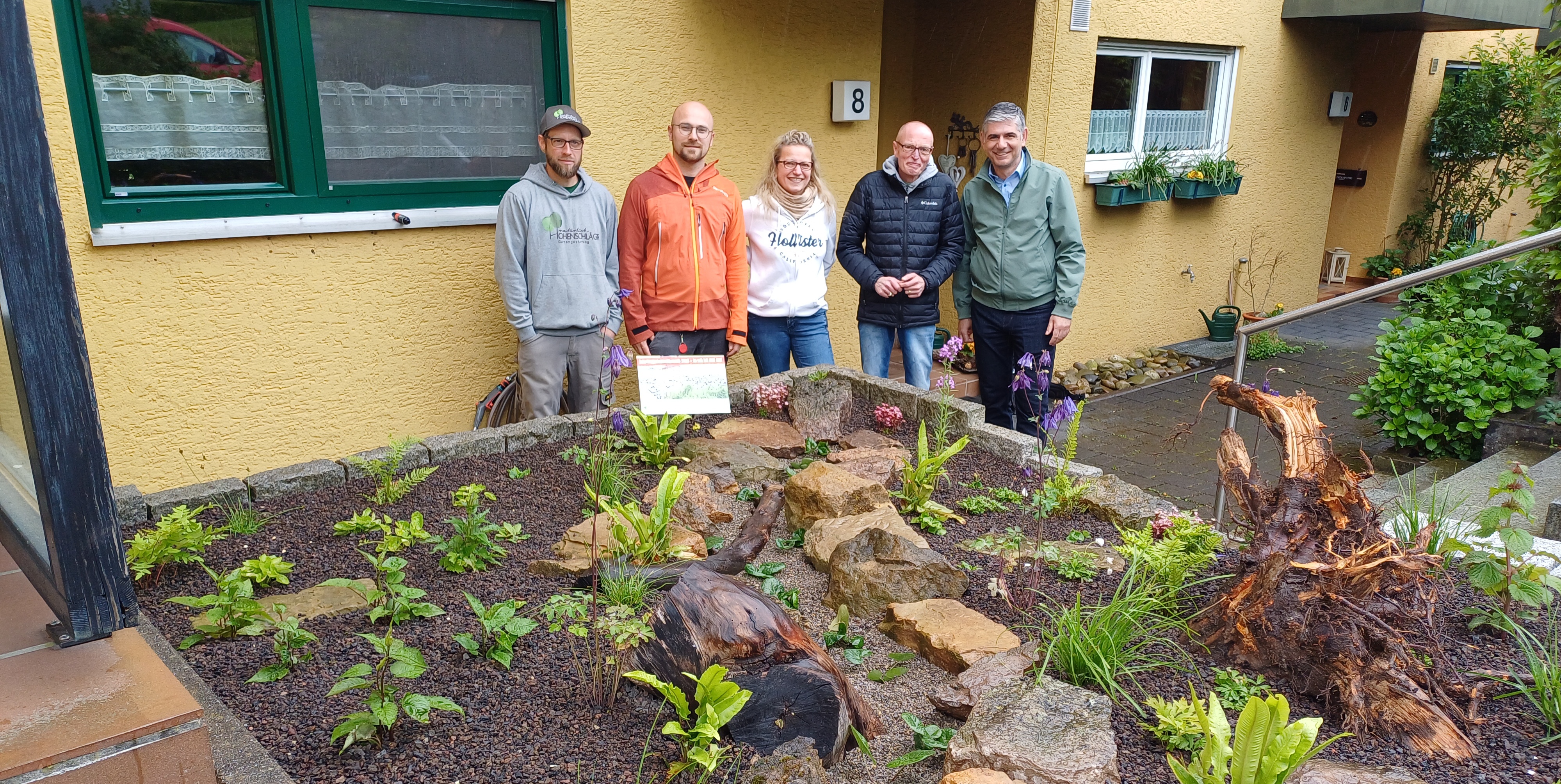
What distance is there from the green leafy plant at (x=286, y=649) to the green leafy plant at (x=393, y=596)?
0.17 meters

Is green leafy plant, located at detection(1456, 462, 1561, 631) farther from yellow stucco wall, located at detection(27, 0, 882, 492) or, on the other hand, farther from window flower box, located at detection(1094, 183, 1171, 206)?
window flower box, located at detection(1094, 183, 1171, 206)

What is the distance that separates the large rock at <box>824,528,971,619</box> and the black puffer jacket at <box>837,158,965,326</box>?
2143mm

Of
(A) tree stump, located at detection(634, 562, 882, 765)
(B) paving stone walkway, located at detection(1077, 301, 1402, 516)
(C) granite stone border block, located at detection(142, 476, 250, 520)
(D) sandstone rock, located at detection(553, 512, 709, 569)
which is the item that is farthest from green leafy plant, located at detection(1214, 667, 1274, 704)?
(C) granite stone border block, located at detection(142, 476, 250, 520)

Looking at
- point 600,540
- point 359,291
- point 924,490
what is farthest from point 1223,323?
point 600,540

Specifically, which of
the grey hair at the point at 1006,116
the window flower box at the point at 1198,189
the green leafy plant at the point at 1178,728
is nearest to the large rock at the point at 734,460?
the green leafy plant at the point at 1178,728

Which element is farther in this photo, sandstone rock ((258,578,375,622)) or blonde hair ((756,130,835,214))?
blonde hair ((756,130,835,214))

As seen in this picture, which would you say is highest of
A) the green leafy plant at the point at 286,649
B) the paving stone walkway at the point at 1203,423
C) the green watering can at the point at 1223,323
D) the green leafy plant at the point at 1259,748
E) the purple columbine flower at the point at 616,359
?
the purple columbine flower at the point at 616,359

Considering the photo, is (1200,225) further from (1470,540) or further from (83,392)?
(83,392)

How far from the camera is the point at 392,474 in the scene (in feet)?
13.0

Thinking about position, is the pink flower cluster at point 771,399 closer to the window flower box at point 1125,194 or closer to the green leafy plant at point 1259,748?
the green leafy plant at point 1259,748

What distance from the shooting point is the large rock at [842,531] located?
136 inches

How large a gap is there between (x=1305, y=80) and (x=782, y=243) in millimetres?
7527

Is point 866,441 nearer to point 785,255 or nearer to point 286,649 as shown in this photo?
point 785,255

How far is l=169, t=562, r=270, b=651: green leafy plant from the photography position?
2773 mm
